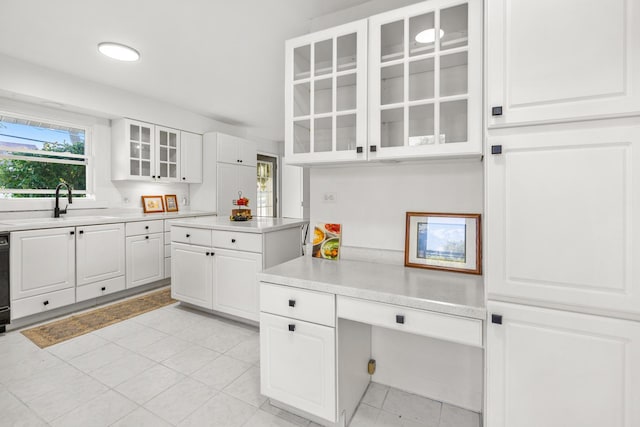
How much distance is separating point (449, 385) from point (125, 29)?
3.55m

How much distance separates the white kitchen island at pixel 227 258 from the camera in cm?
263

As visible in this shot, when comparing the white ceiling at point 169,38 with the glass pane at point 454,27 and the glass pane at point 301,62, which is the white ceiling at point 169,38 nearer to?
the glass pane at point 301,62

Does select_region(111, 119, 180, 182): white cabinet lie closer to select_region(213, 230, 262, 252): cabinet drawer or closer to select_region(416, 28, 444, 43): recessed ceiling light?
select_region(213, 230, 262, 252): cabinet drawer

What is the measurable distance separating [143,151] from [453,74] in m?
4.21

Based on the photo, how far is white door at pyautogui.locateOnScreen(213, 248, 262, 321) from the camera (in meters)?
2.64

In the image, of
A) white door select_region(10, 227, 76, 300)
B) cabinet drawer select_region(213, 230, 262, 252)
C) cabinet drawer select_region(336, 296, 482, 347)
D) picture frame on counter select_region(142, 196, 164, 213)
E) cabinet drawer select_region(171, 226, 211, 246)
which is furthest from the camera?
picture frame on counter select_region(142, 196, 164, 213)

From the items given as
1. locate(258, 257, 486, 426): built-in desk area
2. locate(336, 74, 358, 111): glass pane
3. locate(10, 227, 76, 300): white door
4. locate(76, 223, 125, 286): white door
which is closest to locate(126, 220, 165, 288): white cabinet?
locate(76, 223, 125, 286): white door

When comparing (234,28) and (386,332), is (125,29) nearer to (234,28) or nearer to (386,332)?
(234,28)

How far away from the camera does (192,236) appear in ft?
9.92

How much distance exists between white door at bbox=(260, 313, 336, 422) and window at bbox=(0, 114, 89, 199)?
11.7 ft

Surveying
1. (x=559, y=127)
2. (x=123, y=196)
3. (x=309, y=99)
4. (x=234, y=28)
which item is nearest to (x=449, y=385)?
(x=559, y=127)

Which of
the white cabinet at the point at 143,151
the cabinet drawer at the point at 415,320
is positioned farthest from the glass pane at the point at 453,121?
the white cabinet at the point at 143,151

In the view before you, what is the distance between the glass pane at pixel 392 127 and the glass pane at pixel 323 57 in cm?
45

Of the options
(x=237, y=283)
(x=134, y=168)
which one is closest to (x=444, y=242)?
(x=237, y=283)
